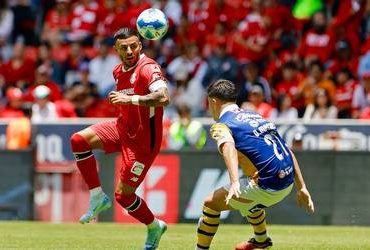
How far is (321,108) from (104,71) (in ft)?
19.3

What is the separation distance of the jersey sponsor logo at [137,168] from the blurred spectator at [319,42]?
11.2 metres

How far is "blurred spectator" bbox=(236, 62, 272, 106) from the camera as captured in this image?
875 inches

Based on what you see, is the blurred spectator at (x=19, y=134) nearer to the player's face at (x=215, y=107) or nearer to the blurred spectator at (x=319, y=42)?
the blurred spectator at (x=319, y=42)

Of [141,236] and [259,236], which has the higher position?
[259,236]

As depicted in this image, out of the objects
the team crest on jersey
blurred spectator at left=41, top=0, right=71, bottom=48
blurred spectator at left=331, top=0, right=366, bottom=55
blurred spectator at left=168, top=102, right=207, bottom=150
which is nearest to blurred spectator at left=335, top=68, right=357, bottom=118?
blurred spectator at left=331, top=0, right=366, bottom=55

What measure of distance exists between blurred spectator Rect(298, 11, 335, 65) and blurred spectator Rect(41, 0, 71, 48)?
20.0 feet

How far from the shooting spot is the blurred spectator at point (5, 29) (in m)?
27.3

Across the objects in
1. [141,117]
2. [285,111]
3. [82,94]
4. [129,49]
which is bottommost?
[82,94]

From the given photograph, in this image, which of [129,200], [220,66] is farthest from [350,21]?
[129,200]

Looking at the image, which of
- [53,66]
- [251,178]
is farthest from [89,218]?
[53,66]

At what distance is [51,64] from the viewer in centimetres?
2606

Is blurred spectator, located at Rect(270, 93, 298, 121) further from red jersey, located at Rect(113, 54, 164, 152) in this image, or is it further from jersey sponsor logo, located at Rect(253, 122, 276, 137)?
jersey sponsor logo, located at Rect(253, 122, 276, 137)

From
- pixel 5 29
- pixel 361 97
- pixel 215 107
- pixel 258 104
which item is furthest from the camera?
pixel 5 29

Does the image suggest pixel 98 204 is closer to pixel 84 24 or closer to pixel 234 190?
pixel 234 190
